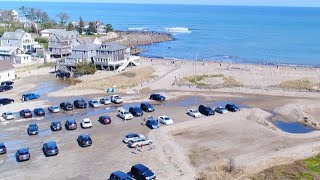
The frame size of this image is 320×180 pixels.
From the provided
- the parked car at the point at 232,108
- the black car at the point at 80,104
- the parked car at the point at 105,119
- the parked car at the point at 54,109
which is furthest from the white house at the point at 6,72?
the parked car at the point at 232,108

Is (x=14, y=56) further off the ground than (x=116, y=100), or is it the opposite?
(x=14, y=56)

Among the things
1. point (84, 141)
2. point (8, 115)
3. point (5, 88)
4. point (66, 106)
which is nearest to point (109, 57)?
point (5, 88)

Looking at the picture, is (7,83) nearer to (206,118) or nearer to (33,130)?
(33,130)

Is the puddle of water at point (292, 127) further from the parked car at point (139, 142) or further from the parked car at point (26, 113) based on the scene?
the parked car at point (26, 113)

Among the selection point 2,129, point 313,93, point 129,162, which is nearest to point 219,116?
point 129,162

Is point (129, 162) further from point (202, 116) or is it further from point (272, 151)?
point (202, 116)

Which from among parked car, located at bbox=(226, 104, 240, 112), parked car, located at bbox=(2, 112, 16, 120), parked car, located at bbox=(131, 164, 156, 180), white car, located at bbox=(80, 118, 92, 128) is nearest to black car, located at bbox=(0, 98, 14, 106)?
parked car, located at bbox=(2, 112, 16, 120)
